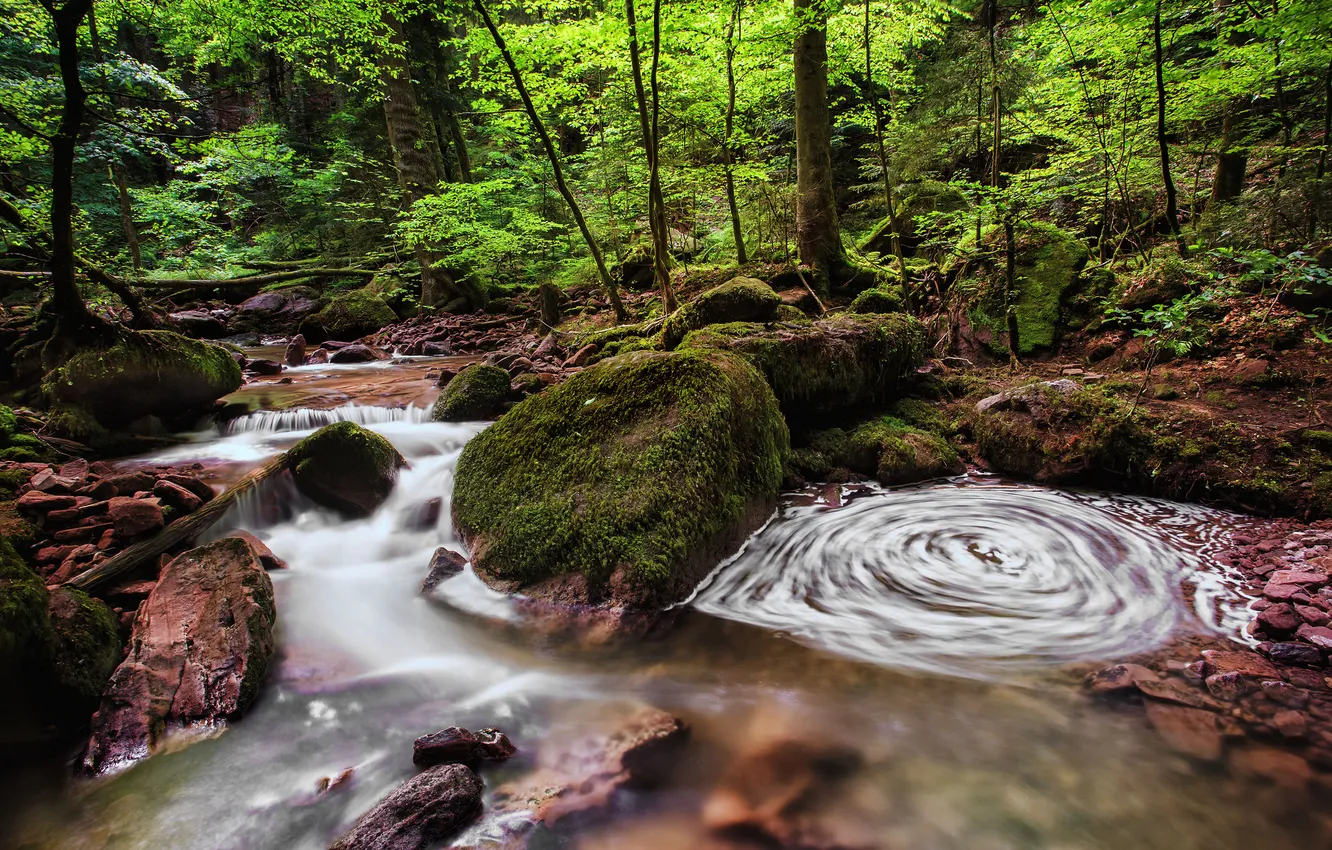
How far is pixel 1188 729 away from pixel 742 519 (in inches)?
101

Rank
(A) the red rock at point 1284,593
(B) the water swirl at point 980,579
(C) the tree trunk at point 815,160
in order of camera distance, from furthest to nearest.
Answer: (C) the tree trunk at point 815,160 → (B) the water swirl at point 980,579 → (A) the red rock at point 1284,593

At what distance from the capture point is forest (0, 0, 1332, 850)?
220cm

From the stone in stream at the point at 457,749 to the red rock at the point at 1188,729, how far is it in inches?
111

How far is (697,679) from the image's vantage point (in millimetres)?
2869

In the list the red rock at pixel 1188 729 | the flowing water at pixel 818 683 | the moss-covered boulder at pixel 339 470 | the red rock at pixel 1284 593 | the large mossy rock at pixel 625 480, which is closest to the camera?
the flowing water at pixel 818 683

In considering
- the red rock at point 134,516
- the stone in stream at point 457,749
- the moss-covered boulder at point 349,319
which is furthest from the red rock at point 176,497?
the moss-covered boulder at point 349,319

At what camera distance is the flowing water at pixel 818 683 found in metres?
2.04

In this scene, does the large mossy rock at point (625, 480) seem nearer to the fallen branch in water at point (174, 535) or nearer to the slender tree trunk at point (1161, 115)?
the fallen branch in water at point (174, 535)

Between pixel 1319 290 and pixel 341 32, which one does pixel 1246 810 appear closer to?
pixel 1319 290

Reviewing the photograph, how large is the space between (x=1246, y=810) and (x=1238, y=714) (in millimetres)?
539

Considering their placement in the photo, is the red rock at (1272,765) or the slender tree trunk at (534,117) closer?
the red rock at (1272,765)

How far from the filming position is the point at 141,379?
18.5ft

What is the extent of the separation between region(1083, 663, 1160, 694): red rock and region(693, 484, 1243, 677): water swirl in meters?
0.15

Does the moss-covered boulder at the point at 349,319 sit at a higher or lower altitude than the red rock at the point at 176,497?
higher
